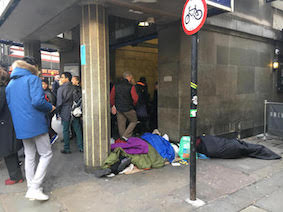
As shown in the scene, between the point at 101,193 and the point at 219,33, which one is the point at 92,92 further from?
the point at 219,33

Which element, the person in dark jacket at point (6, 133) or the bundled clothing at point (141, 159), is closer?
the person in dark jacket at point (6, 133)

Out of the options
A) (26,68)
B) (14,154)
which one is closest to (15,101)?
(26,68)

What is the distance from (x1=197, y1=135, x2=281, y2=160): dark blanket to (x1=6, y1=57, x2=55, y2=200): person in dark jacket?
3.33 metres

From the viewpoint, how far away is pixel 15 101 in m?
3.06

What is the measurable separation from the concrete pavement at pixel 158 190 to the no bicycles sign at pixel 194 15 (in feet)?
7.88

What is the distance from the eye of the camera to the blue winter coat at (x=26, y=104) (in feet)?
9.91

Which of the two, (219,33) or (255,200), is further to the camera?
(219,33)

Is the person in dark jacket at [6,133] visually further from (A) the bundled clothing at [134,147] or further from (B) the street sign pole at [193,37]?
(B) the street sign pole at [193,37]

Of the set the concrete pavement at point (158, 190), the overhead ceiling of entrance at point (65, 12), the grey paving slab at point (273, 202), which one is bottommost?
the grey paving slab at point (273, 202)

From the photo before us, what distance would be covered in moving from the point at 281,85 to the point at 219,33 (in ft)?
12.5

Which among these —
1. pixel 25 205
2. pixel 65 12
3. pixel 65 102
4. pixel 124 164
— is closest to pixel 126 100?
pixel 65 102

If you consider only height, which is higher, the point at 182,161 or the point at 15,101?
the point at 15,101

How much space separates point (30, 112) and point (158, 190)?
223cm

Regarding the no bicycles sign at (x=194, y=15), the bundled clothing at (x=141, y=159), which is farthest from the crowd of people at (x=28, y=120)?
the no bicycles sign at (x=194, y=15)
